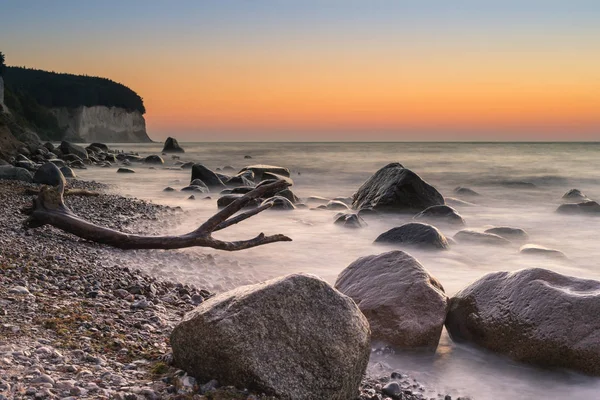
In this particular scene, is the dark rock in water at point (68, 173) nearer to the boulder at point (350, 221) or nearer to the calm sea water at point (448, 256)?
the calm sea water at point (448, 256)

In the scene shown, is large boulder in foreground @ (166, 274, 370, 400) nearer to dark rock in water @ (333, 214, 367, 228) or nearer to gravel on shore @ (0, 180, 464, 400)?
gravel on shore @ (0, 180, 464, 400)

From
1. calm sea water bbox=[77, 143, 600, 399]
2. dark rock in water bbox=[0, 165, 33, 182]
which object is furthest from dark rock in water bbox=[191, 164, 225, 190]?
dark rock in water bbox=[0, 165, 33, 182]

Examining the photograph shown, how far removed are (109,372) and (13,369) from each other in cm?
46

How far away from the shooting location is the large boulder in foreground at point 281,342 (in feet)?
9.39

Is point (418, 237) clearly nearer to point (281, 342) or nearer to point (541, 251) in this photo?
point (541, 251)

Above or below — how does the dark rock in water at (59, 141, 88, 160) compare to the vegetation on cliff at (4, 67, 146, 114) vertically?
below

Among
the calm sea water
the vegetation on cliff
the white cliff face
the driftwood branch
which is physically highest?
the vegetation on cliff

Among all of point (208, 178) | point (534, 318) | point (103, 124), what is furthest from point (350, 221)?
point (103, 124)

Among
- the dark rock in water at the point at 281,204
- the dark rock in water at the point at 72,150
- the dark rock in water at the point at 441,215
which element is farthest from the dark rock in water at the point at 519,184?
the dark rock in water at the point at 72,150

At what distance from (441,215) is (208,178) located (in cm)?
786

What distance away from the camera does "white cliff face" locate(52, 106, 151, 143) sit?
9712 centimetres

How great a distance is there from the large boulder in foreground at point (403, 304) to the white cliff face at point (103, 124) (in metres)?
90.7

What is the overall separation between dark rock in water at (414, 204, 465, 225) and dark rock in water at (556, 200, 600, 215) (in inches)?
134

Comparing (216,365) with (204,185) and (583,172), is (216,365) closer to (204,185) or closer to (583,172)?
(204,185)
